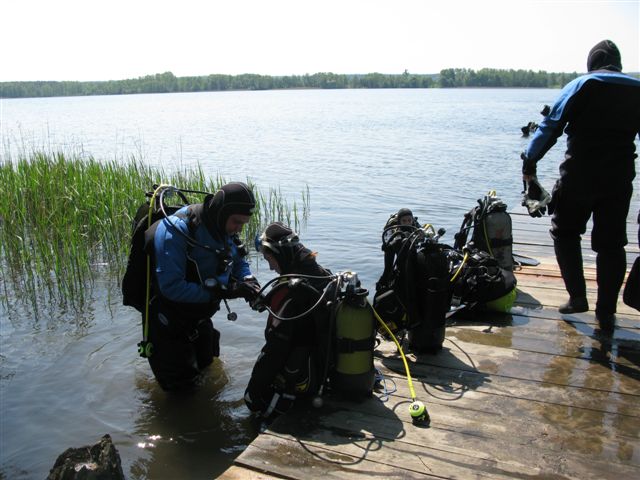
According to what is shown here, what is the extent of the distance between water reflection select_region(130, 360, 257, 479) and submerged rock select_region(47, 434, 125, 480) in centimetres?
54

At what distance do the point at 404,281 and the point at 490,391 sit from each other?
86cm

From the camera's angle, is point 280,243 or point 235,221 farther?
point 235,221

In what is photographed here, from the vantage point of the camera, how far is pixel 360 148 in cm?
2134

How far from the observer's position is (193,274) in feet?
12.2

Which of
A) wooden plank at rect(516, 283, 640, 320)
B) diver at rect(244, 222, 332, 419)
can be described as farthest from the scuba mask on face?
wooden plank at rect(516, 283, 640, 320)

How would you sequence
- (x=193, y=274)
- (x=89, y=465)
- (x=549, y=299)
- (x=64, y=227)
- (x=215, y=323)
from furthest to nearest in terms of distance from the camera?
(x=64, y=227) → (x=215, y=323) → (x=549, y=299) → (x=193, y=274) → (x=89, y=465)

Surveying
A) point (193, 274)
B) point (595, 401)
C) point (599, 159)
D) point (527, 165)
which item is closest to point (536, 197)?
point (527, 165)

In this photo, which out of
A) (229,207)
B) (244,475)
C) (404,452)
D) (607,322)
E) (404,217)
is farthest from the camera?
(404,217)

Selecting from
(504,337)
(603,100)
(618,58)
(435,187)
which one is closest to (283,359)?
(504,337)

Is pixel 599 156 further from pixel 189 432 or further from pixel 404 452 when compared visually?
pixel 189 432

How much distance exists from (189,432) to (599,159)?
10.4 ft

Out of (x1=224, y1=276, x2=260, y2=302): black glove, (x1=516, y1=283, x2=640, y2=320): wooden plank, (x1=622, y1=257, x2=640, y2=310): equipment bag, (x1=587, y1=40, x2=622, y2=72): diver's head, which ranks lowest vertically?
(x1=516, y1=283, x2=640, y2=320): wooden plank

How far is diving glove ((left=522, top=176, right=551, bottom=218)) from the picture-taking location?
4.04 metres

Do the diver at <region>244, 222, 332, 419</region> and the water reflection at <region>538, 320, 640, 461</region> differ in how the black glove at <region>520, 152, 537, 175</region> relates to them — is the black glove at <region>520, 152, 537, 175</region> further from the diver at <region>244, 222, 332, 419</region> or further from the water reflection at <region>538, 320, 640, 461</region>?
the diver at <region>244, 222, 332, 419</region>
